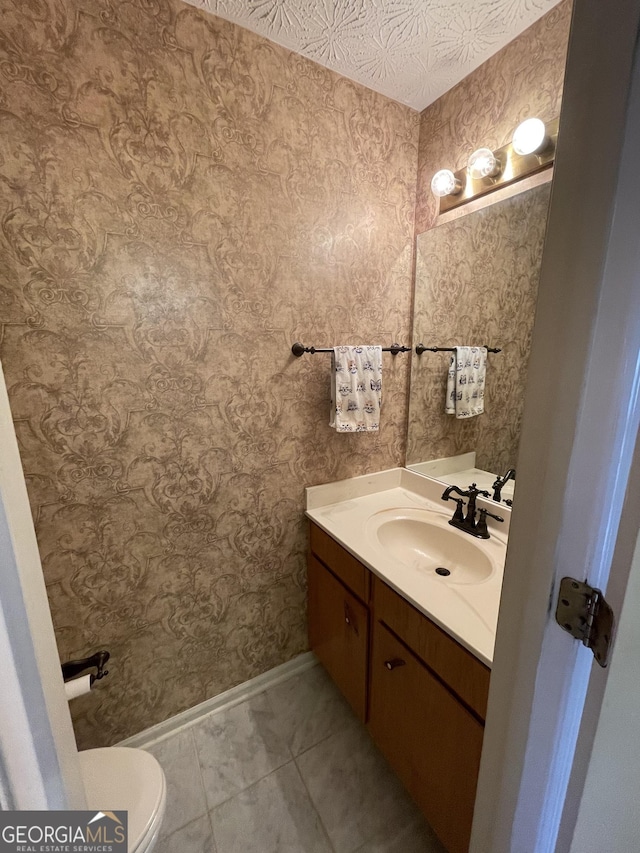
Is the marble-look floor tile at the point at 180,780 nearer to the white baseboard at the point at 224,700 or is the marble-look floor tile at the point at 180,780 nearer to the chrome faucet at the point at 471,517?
the white baseboard at the point at 224,700

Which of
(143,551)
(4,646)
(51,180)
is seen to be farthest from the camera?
(143,551)

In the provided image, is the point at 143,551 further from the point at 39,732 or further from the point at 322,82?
the point at 322,82

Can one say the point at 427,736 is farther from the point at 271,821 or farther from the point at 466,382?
the point at 466,382

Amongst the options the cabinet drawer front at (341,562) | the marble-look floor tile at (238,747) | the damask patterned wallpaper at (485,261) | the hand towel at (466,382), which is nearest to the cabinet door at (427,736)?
the cabinet drawer front at (341,562)

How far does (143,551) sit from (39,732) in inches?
31.8

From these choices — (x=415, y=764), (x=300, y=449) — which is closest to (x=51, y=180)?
(x=300, y=449)

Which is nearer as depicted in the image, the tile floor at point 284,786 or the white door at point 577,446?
the white door at point 577,446

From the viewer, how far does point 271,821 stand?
1.09m

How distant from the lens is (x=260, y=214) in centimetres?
118

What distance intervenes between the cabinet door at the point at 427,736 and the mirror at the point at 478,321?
707 mm

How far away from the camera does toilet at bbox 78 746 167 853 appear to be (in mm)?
773

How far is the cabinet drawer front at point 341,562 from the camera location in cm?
115

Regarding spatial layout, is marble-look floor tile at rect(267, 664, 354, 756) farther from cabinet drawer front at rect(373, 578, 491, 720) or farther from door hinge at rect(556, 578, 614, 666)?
door hinge at rect(556, 578, 614, 666)

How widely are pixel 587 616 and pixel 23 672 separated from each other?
70cm
